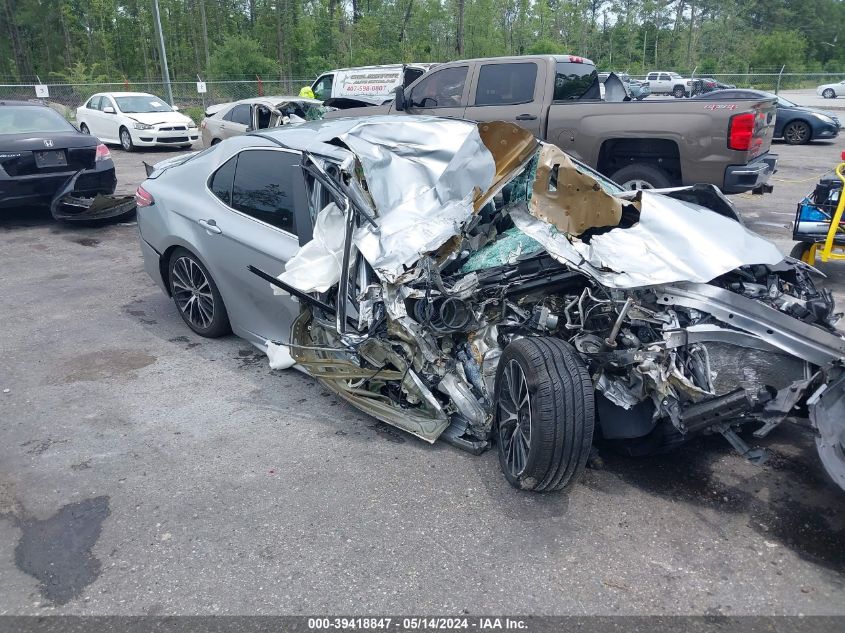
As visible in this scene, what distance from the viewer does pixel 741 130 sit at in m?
7.57

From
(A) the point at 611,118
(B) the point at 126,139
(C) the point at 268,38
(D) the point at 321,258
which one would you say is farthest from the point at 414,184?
(C) the point at 268,38

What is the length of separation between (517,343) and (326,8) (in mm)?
46185

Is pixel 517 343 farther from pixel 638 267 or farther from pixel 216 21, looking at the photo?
pixel 216 21

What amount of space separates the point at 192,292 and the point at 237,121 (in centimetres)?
929

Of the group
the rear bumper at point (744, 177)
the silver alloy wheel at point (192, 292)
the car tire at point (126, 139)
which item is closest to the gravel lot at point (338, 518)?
the silver alloy wheel at point (192, 292)

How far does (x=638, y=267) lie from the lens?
3.35m

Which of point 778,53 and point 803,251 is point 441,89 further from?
point 778,53

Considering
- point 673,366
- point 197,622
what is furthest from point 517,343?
point 197,622

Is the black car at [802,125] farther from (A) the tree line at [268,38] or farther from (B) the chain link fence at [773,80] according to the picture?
(A) the tree line at [268,38]

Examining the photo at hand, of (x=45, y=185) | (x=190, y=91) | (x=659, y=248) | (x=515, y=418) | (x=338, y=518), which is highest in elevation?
(x=190, y=91)

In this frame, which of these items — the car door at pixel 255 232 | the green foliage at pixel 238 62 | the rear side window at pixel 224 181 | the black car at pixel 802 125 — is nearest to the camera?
the car door at pixel 255 232

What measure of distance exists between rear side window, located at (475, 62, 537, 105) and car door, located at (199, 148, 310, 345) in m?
5.01

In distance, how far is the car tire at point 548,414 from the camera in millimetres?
3186

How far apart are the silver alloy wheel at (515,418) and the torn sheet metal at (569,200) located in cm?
90
